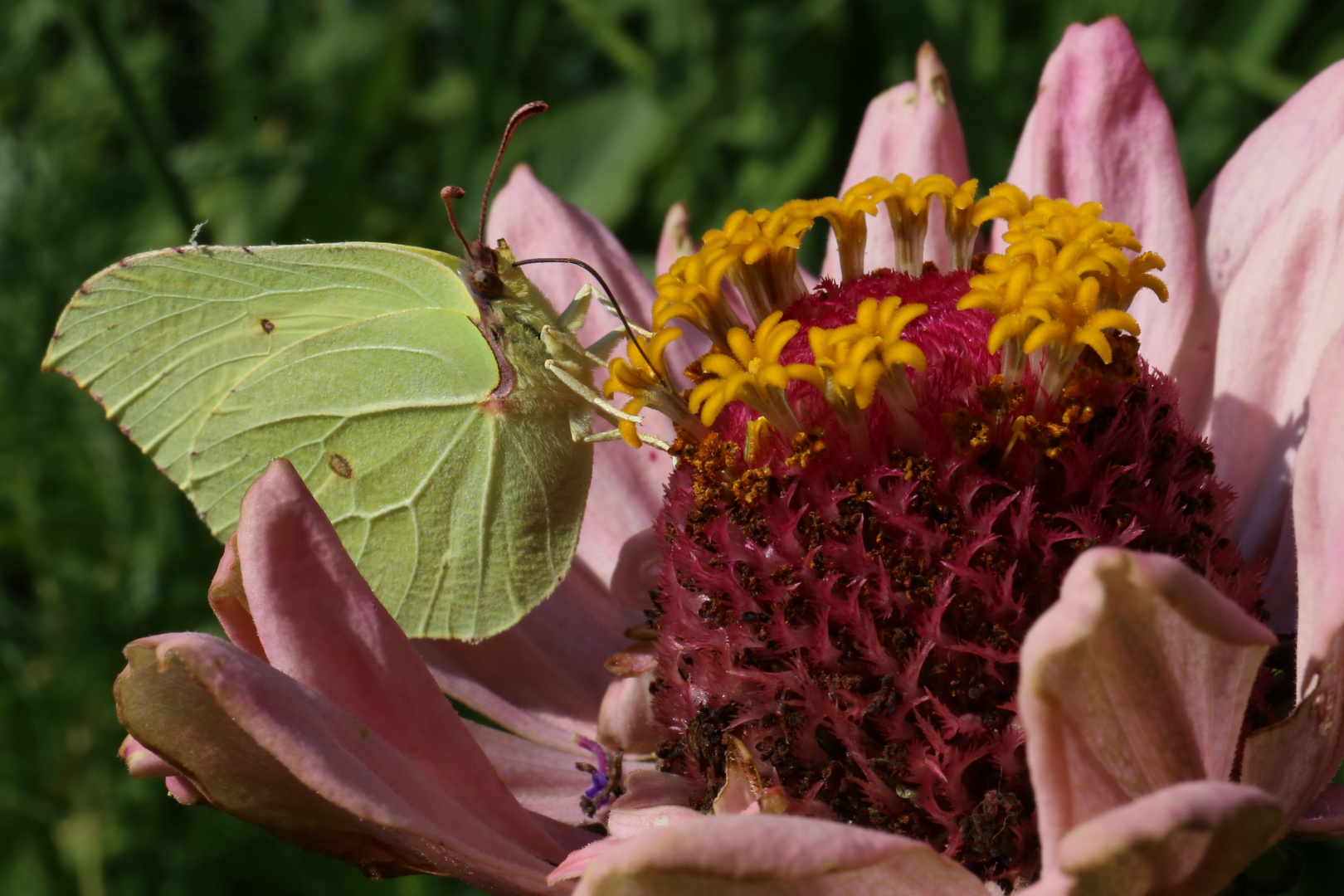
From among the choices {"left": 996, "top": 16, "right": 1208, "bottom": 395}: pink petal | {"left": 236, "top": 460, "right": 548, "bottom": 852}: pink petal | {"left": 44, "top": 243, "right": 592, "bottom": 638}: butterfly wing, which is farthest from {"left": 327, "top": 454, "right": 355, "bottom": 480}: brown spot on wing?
{"left": 996, "top": 16, "right": 1208, "bottom": 395}: pink petal

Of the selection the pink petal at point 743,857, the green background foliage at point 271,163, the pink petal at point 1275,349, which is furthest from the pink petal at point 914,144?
the pink petal at point 743,857

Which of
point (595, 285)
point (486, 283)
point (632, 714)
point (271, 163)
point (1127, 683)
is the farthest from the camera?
point (271, 163)

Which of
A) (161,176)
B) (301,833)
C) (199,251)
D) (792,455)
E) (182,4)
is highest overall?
(182,4)

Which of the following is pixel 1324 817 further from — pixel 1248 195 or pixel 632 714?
pixel 1248 195

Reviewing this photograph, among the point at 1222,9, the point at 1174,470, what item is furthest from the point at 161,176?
the point at 1222,9

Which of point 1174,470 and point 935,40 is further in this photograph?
point 935,40

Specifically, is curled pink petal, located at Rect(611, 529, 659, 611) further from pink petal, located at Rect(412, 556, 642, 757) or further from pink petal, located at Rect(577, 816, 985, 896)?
pink petal, located at Rect(577, 816, 985, 896)

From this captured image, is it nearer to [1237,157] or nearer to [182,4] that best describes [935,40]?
[1237,157]

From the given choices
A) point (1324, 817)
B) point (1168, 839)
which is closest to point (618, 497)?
point (1324, 817)
